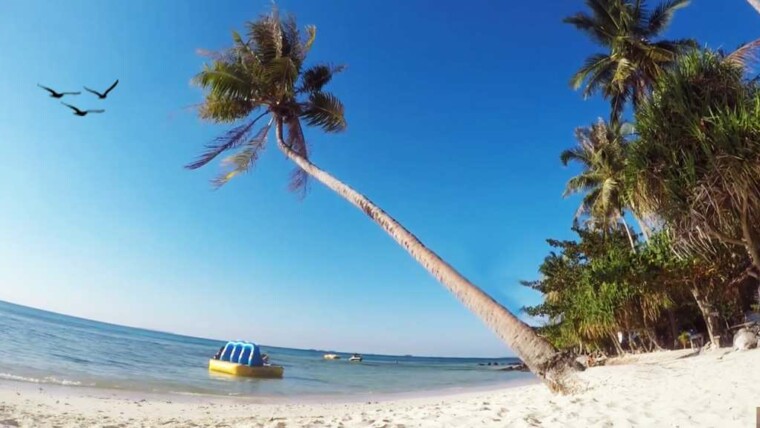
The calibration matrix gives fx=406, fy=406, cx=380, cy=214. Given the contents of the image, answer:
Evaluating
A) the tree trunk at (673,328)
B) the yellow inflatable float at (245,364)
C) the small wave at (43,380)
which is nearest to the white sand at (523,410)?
the small wave at (43,380)

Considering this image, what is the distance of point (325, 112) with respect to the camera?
37.8ft

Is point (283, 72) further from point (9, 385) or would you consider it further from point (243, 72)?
point (9, 385)

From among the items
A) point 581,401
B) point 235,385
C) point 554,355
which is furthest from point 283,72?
point 235,385

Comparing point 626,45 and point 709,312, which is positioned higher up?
point 626,45

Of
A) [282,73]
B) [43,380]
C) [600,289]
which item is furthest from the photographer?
[600,289]

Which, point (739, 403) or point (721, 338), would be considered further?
point (721, 338)

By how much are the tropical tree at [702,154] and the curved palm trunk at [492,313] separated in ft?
13.8

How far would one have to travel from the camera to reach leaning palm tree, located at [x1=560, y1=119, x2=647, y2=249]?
24.4 m

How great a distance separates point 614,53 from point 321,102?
47.2ft

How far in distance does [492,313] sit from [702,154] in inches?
202

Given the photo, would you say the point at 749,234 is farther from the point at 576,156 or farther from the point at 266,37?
the point at 576,156

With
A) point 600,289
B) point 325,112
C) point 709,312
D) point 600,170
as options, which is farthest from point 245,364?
point 600,170

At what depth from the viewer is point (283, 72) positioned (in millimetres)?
10398

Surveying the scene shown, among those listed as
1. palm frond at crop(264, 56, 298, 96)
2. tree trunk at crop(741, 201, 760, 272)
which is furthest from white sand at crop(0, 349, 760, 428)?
palm frond at crop(264, 56, 298, 96)
